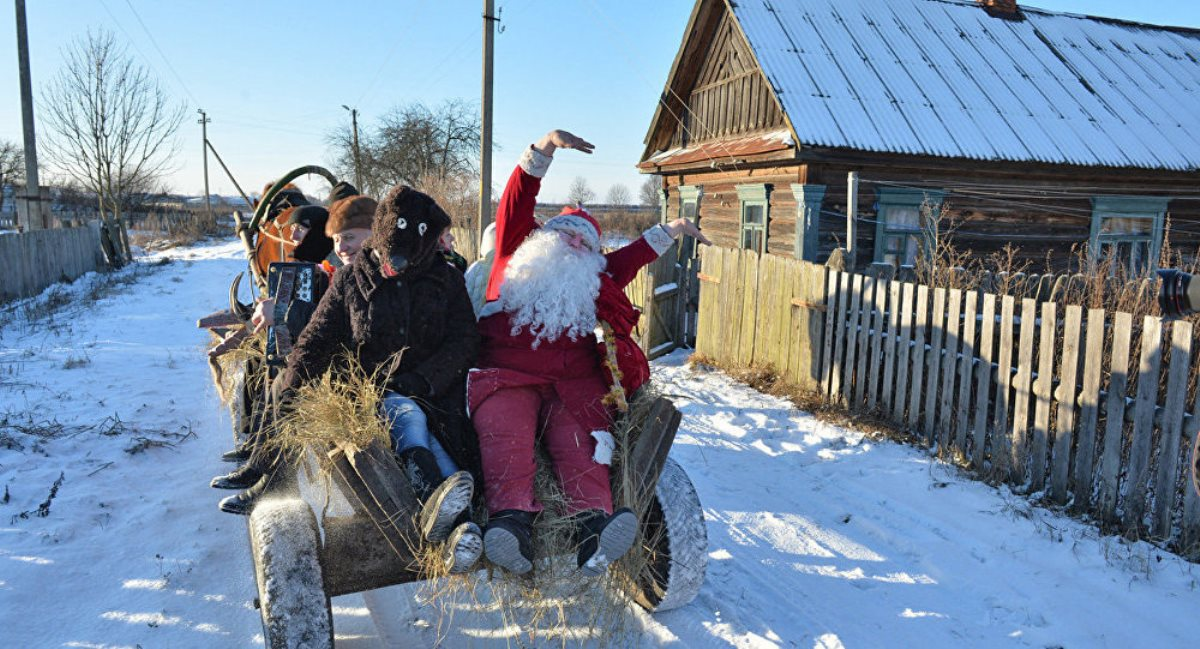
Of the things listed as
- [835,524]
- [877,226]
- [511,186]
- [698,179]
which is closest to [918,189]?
[877,226]

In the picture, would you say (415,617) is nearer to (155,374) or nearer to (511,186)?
(511,186)

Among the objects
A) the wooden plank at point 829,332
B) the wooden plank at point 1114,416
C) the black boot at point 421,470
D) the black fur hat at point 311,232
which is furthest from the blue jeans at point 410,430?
the wooden plank at point 829,332

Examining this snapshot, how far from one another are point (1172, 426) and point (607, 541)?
3.04 metres

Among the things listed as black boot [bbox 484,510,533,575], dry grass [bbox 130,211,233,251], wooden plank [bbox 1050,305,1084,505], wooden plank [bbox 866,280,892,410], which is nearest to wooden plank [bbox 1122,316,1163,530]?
wooden plank [bbox 1050,305,1084,505]

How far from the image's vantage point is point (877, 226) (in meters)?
10.3

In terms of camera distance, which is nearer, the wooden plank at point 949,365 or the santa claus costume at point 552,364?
the santa claus costume at point 552,364

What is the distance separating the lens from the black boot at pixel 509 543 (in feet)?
6.84

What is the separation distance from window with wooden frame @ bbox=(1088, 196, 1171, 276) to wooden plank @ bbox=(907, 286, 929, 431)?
831 centimetres

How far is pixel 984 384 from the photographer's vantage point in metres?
4.43

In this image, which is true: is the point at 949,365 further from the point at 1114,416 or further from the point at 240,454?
the point at 240,454

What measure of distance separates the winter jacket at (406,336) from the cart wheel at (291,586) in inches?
23.7

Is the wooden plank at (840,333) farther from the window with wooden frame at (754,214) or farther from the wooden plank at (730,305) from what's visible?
the window with wooden frame at (754,214)

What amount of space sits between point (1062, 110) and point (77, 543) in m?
13.4

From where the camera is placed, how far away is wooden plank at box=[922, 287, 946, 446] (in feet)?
15.6
